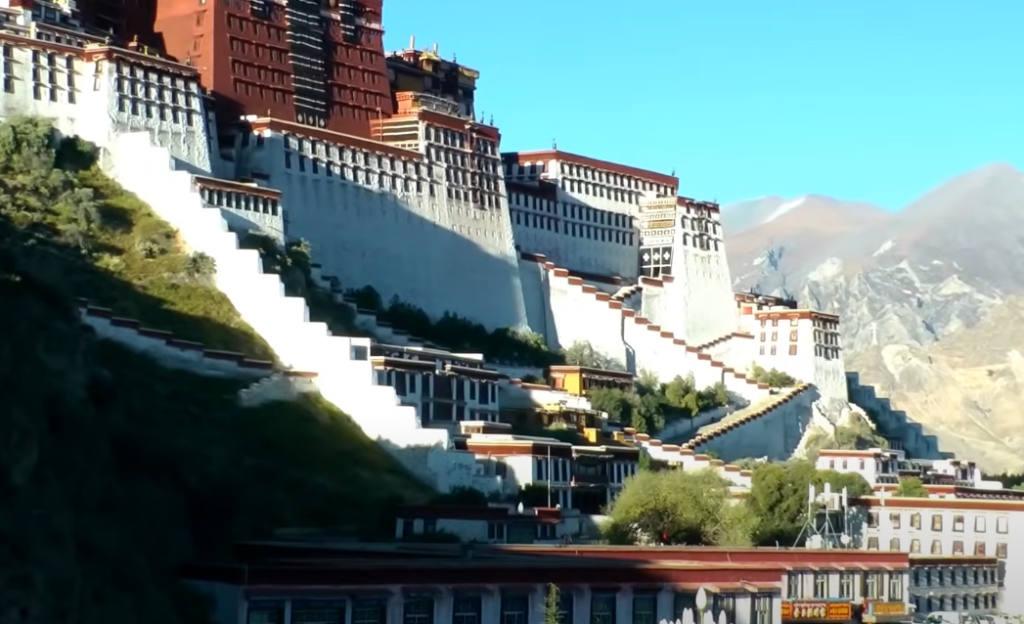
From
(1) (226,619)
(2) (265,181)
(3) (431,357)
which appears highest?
(2) (265,181)

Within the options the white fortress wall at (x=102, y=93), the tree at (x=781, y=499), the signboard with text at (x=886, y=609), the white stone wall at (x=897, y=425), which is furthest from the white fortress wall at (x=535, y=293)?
the signboard with text at (x=886, y=609)

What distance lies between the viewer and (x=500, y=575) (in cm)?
4700

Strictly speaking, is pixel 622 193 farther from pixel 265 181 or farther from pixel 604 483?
pixel 604 483

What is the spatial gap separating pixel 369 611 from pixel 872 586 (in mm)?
21986

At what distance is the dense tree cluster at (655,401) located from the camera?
86562mm

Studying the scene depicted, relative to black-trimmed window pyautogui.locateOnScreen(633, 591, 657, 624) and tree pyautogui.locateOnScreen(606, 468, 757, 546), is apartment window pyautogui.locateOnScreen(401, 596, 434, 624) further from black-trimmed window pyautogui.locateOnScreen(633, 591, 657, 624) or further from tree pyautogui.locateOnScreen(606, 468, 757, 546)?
tree pyautogui.locateOnScreen(606, 468, 757, 546)

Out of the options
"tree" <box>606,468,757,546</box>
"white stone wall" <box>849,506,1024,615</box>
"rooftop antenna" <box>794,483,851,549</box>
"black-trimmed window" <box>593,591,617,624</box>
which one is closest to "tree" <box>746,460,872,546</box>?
"rooftop antenna" <box>794,483,851,549</box>

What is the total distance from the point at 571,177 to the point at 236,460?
49.0 metres

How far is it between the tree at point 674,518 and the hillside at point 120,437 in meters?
7.37

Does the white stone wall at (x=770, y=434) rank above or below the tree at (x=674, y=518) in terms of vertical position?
above

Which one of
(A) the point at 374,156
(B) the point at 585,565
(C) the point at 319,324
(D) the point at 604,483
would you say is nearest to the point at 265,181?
(A) the point at 374,156

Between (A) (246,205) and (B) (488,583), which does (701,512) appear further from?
(B) (488,583)

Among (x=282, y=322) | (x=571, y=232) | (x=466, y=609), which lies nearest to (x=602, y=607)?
(x=466, y=609)

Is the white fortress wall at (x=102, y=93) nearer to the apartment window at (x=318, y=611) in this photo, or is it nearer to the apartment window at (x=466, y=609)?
the apartment window at (x=466, y=609)
